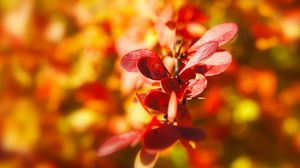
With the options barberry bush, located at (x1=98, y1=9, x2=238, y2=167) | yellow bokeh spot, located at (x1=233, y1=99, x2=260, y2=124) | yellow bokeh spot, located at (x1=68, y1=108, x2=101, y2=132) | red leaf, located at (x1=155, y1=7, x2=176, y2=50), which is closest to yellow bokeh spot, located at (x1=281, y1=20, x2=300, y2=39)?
yellow bokeh spot, located at (x1=233, y1=99, x2=260, y2=124)

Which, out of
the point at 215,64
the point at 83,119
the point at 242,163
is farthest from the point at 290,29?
the point at 215,64

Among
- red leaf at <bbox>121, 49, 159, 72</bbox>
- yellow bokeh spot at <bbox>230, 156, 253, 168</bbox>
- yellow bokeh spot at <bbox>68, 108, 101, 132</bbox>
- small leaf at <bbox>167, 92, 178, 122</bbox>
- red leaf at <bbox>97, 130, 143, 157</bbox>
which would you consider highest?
red leaf at <bbox>121, 49, 159, 72</bbox>

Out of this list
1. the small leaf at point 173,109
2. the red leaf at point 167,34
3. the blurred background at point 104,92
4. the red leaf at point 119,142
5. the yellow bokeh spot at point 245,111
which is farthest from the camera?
the yellow bokeh spot at point 245,111

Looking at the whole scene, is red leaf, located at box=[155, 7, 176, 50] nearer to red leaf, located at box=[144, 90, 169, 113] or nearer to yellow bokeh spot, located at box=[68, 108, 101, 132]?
red leaf, located at box=[144, 90, 169, 113]

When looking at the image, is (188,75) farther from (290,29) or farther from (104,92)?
(290,29)

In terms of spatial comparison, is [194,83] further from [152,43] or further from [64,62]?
[64,62]

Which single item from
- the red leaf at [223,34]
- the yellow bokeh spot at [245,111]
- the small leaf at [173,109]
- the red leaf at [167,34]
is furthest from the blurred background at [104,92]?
the small leaf at [173,109]

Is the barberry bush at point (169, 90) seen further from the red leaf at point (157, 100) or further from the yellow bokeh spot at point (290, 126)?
the yellow bokeh spot at point (290, 126)
